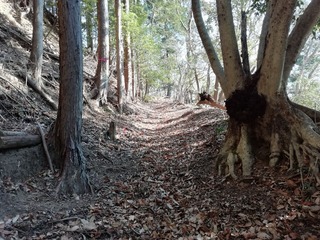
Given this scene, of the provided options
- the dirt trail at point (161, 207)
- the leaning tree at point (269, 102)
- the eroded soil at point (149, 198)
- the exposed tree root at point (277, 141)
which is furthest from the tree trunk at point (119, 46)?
the exposed tree root at point (277, 141)

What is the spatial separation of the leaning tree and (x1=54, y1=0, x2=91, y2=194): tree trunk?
2.54 m

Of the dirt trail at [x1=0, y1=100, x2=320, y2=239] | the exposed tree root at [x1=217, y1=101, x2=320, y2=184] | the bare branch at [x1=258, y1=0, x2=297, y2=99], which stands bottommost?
the dirt trail at [x1=0, y1=100, x2=320, y2=239]

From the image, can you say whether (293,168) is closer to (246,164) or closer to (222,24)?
(246,164)

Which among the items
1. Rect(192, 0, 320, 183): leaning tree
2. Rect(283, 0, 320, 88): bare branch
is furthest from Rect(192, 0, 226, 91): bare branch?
→ Rect(283, 0, 320, 88): bare branch

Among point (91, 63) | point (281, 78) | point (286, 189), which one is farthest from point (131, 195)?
point (91, 63)

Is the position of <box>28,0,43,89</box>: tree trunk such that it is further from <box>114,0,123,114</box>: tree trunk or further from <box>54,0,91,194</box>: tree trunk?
<box>114,0,123,114</box>: tree trunk

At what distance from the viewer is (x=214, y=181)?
5289 millimetres

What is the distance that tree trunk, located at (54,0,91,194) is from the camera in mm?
5105

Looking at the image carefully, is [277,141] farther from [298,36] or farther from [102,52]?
[102,52]

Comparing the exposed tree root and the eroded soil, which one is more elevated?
the exposed tree root

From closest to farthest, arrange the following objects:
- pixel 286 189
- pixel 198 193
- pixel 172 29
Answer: pixel 286 189 < pixel 198 193 < pixel 172 29

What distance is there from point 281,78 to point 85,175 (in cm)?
372

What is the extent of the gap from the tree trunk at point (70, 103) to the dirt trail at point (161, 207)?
29cm

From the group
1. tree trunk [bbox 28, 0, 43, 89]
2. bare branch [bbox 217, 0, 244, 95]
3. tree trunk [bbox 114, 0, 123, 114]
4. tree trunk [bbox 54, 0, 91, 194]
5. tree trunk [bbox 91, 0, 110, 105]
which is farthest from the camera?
tree trunk [bbox 114, 0, 123, 114]
